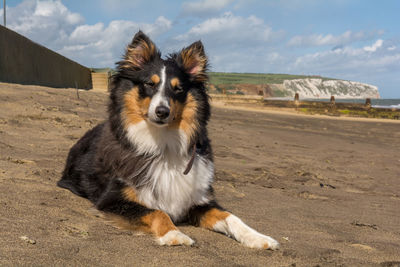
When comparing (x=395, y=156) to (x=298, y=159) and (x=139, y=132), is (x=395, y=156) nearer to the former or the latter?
(x=298, y=159)

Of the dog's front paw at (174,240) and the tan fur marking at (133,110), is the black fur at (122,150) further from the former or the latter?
the dog's front paw at (174,240)

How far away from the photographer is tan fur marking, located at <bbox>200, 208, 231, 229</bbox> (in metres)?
4.02

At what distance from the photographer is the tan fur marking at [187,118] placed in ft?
14.5

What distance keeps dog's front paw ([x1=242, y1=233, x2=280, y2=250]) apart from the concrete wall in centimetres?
1166

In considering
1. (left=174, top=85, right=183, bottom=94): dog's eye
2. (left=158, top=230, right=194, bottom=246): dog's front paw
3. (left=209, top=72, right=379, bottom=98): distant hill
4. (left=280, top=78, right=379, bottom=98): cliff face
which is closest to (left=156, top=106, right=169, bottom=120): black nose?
(left=174, top=85, right=183, bottom=94): dog's eye

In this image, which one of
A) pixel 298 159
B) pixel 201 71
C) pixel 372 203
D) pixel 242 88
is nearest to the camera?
pixel 201 71

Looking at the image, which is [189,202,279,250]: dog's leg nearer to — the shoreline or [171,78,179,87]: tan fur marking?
[171,78,179,87]: tan fur marking

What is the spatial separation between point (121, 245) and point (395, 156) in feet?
33.9

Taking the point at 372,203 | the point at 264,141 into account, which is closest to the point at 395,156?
the point at 264,141

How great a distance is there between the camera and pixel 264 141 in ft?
37.3

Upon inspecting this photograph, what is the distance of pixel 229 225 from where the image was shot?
384 centimetres

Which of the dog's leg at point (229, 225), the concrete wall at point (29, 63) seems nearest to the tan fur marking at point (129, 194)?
the dog's leg at point (229, 225)

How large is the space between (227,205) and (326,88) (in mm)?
186632

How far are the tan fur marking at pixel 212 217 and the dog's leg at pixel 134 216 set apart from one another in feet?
1.67
